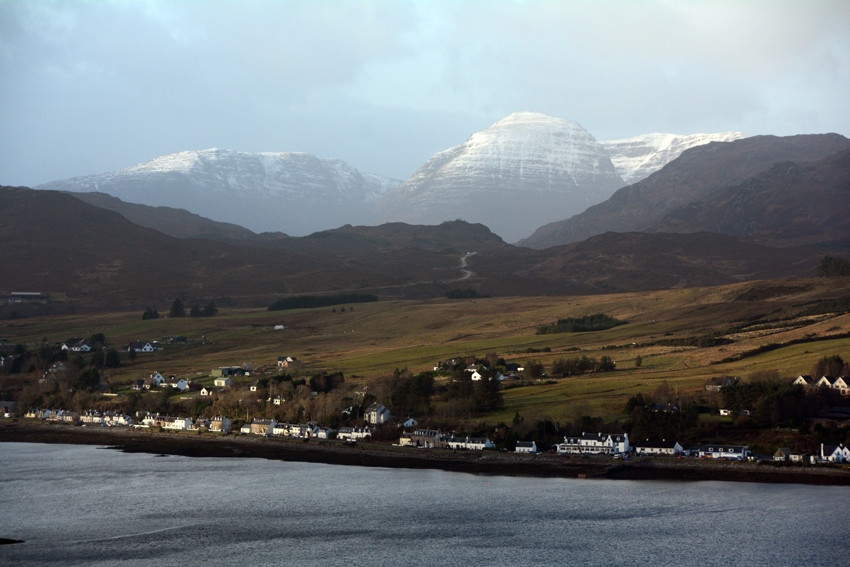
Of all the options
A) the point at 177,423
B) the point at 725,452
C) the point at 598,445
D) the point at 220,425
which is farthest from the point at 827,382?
the point at 177,423

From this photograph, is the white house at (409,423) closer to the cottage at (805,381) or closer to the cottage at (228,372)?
the cottage at (805,381)

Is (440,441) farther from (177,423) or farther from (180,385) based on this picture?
(180,385)

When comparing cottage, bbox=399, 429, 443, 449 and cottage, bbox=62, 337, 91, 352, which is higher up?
cottage, bbox=62, 337, 91, 352

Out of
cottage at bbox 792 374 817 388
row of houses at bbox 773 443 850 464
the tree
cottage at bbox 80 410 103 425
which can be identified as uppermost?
the tree

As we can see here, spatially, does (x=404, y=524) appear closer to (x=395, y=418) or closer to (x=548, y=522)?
(x=548, y=522)

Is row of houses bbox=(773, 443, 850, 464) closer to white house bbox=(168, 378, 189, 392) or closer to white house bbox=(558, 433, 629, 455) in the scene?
white house bbox=(558, 433, 629, 455)

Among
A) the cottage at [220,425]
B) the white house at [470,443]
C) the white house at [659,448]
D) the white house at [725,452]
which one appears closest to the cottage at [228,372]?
the cottage at [220,425]

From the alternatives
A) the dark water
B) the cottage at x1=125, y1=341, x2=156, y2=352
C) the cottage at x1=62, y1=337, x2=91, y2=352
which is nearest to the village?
the dark water
